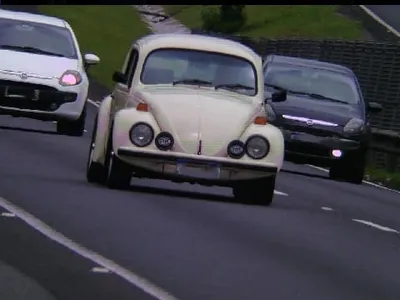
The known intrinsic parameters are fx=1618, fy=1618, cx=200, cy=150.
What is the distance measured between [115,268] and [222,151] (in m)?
4.49

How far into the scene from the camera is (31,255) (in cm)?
1120

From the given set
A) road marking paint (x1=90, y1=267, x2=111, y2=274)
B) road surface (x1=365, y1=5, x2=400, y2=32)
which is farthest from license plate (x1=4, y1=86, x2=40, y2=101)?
road surface (x1=365, y1=5, x2=400, y2=32)

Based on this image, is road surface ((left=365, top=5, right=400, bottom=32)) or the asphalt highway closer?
the asphalt highway

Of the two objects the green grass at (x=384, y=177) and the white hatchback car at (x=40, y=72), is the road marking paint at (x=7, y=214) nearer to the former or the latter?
the white hatchback car at (x=40, y=72)

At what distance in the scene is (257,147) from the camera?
15.4 meters

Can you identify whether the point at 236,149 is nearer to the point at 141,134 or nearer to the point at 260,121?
the point at 260,121

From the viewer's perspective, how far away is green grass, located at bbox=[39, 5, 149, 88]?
49.8m

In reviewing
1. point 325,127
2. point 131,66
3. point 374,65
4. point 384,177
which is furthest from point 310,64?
point 374,65

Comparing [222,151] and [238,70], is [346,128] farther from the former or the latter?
[222,151]

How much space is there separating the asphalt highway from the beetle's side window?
1.15 metres

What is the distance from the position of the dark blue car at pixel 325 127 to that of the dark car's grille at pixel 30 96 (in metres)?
3.01

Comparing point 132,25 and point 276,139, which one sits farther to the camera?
point 132,25

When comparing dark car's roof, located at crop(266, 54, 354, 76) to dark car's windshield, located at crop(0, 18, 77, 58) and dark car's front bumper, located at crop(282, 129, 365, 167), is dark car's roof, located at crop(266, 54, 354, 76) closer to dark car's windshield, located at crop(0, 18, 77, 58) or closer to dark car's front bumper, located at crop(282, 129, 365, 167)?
dark car's front bumper, located at crop(282, 129, 365, 167)

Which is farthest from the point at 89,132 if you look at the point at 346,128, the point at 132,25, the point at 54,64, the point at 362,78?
the point at 132,25
